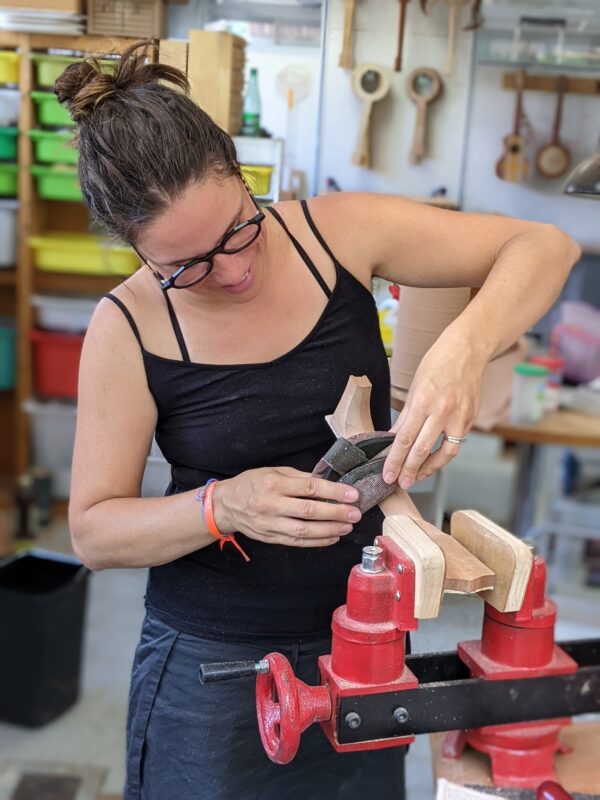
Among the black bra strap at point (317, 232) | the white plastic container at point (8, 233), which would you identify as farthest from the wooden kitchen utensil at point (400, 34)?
the white plastic container at point (8, 233)

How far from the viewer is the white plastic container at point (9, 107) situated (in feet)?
6.27

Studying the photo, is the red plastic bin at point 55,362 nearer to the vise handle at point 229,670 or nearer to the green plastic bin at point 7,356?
the green plastic bin at point 7,356

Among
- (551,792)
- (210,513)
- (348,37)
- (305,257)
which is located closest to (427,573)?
(210,513)

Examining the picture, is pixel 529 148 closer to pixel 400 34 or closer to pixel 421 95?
pixel 421 95

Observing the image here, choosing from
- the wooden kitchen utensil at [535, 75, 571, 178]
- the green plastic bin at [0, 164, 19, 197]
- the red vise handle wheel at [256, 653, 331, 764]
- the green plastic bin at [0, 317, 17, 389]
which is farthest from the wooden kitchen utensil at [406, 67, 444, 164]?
the green plastic bin at [0, 317, 17, 389]

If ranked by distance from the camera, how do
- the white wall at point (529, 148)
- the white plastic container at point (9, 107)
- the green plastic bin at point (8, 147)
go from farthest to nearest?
the green plastic bin at point (8, 147) < the white wall at point (529, 148) < the white plastic container at point (9, 107)

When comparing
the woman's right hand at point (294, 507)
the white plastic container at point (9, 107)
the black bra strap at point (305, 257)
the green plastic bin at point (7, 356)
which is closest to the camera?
the woman's right hand at point (294, 507)

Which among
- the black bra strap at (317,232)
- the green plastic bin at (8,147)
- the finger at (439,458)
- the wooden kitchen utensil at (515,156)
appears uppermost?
the wooden kitchen utensil at (515,156)

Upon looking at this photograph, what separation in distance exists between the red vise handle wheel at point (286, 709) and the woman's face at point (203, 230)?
49cm

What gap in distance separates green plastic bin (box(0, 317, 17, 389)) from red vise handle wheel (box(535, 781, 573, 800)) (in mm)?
3199

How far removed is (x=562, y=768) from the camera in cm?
130

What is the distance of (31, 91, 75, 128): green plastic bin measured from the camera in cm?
192

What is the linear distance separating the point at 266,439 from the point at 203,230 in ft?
1.01

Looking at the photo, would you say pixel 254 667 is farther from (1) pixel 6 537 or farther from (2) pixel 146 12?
(1) pixel 6 537
